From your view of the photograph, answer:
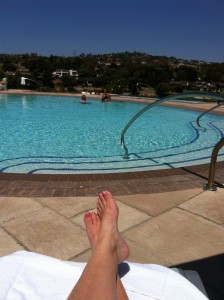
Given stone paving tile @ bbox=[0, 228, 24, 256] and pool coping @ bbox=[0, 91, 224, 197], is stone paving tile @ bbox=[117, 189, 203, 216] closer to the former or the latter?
pool coping @ bbox=[0, 91, 224, 197]

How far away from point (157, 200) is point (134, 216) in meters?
0.53

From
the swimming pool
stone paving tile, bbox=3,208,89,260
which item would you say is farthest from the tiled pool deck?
the swimming pool

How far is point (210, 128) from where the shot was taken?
416 inches

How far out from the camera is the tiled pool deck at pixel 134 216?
246 centimetres

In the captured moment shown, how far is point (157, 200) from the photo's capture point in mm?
3529

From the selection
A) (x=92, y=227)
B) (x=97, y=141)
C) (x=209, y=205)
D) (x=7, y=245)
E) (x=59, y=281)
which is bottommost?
(x=97, y=141)

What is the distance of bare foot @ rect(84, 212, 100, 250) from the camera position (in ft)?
5.61

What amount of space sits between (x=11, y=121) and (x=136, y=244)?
10.3 metres

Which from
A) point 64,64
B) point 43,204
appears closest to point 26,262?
point 43,204

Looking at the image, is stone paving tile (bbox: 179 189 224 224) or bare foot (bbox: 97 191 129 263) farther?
stone paving tile (bbox: 179 189 224 224)

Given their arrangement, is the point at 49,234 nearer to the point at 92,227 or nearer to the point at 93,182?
the point at 92,227

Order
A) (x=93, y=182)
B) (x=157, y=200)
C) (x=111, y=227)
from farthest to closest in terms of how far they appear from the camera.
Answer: (x=93, y=182), (x=157, y=200), (x=111, y=227)

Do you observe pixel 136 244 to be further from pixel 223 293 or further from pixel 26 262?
pixel 26 262

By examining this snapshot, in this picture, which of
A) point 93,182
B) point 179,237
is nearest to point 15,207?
point 93,182
